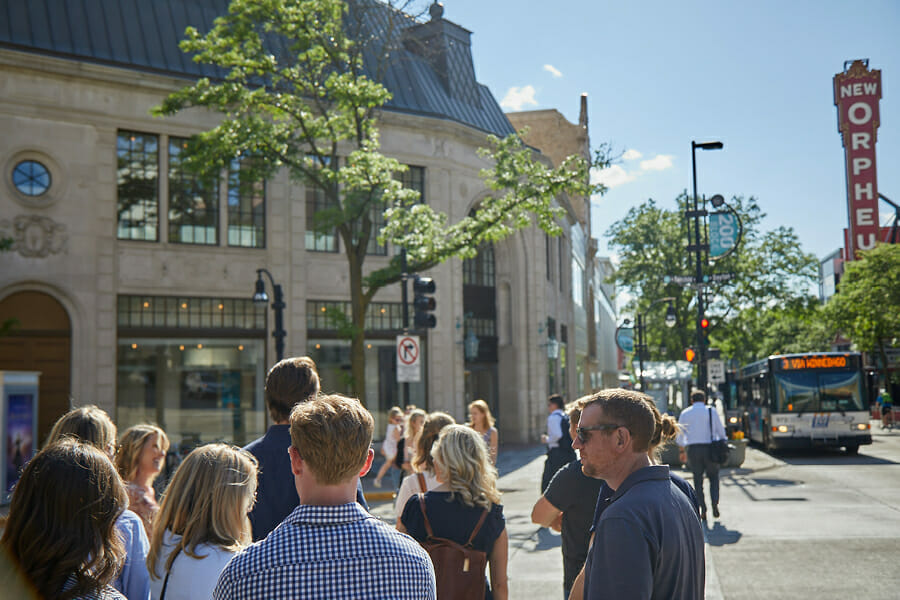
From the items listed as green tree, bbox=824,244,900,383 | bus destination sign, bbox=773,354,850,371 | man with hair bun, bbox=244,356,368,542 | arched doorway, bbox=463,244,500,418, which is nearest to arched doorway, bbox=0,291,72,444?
arched doorway, bbox=463,244,500,418

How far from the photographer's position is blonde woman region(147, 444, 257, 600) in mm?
3551

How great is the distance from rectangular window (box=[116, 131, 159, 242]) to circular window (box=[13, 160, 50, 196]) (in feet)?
6.13

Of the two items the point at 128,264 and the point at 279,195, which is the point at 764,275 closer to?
the point at 279,195

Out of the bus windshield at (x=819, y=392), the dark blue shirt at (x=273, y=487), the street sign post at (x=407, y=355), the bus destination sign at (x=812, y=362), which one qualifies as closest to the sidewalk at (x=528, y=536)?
the bus windshield at (x=819, y=392)

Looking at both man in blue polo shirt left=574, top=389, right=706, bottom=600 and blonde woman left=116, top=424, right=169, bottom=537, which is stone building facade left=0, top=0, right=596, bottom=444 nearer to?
blonde woman left=116, top=424, right=169, bottom=537

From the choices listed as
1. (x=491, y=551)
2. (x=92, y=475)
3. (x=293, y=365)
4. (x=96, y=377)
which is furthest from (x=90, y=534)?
(x=96, y=377)

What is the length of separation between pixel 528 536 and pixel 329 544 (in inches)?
424

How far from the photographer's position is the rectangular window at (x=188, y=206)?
25.0m

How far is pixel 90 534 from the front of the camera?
2.57m

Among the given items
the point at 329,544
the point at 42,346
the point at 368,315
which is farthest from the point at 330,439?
the point at 368,315

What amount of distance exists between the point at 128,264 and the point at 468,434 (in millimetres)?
21047

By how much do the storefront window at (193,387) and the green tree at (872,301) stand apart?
34.1m

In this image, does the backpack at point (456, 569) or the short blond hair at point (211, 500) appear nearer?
the short blond hair at point (211, 500)

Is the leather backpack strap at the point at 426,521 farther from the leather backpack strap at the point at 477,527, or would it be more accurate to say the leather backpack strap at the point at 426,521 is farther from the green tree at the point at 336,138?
the green tree at the point at 336,138
